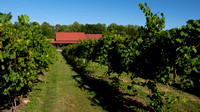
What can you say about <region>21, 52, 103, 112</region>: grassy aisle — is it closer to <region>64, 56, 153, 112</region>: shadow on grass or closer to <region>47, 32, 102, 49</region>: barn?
<region>64, 56, 153, 112</region>: shadow on grass

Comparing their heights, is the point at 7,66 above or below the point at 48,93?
above

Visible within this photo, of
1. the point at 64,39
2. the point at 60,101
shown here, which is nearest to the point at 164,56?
the point at 60,101

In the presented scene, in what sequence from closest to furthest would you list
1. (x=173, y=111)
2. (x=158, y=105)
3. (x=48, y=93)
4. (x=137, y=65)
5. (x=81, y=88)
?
(x=158, y=105) → (x=137, y=65) → (x=173, y=111) → (x=48, y=93) → (x=81, y=88)

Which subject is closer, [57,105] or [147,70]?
[147,70]

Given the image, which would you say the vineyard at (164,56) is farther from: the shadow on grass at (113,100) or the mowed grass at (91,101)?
the shadow on grass at (113,100)

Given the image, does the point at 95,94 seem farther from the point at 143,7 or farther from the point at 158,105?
the point at 143,7

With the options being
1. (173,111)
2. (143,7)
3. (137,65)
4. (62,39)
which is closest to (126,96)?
(173,111)

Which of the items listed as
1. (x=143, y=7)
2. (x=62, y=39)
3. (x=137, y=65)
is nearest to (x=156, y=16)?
(x=143, y=7)

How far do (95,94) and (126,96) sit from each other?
1.62m

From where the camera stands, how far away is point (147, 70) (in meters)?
4.02

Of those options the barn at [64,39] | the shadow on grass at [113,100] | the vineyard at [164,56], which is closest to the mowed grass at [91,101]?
the shadow on grass at [113,100]

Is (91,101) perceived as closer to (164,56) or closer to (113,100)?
(113,100)

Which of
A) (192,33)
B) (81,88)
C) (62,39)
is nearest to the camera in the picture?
(192,33)

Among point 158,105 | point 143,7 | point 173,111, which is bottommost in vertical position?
point 173,111
